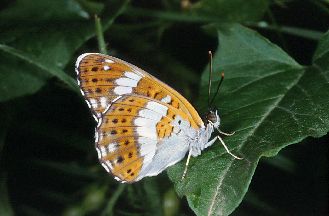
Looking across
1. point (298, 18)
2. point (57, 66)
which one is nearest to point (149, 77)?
point (57, 66)

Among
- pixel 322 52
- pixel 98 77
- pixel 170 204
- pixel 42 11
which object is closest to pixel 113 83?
pixel 98 77

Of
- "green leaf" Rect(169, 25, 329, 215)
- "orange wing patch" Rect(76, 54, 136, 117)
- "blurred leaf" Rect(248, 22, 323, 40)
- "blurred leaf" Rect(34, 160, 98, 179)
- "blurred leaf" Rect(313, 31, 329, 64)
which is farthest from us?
"blurred leaf" Rect(34, 160, 98, 179)

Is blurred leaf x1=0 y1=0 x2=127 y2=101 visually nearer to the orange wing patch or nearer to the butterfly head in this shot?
the orange wing patch

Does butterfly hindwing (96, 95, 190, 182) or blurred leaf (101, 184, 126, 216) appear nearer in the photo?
butterfly hindwing (96, 95, 190, 182)

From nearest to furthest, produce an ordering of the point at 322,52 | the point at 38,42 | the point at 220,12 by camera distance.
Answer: the point at 322,52 → the point at 38,42 → the point at 220,12

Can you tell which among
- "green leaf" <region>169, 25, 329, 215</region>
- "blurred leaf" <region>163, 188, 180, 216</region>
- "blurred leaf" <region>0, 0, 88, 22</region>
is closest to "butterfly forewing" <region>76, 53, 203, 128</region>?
"green leaf" <region>169, 25, 329, 215</region>

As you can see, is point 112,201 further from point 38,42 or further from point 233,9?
point 233,9
